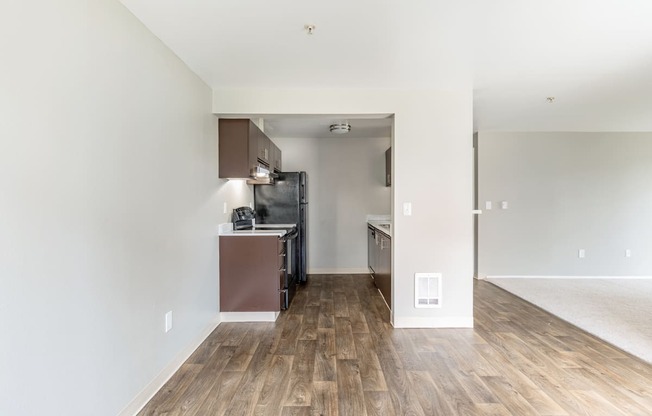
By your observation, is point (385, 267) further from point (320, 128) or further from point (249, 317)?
point (320, 128)

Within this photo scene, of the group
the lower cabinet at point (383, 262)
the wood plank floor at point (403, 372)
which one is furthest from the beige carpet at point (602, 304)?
the lower cabinet at point (383, 262)

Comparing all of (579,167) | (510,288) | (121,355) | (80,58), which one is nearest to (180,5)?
(80,58)

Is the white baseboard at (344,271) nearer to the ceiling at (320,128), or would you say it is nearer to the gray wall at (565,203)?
the gray wall at (565,203)

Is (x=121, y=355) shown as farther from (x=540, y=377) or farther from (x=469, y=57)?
(x=469, y=57)

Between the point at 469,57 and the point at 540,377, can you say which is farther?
the point at 469,57

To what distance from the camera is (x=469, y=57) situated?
2336 mm

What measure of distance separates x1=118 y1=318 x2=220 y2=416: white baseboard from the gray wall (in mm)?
4199

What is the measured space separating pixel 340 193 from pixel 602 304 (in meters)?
3.69

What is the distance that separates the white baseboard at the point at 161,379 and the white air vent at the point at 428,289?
1990 mm

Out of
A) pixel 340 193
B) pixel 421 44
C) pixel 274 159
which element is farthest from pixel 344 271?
pixel 421 44

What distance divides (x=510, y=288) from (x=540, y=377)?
2429 millimetres

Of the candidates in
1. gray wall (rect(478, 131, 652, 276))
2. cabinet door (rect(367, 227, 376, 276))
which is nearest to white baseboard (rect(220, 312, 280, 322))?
cabinet door (rect(367, 227, 376, 276))

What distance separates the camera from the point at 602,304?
365 centimetres

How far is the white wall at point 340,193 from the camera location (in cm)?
538
